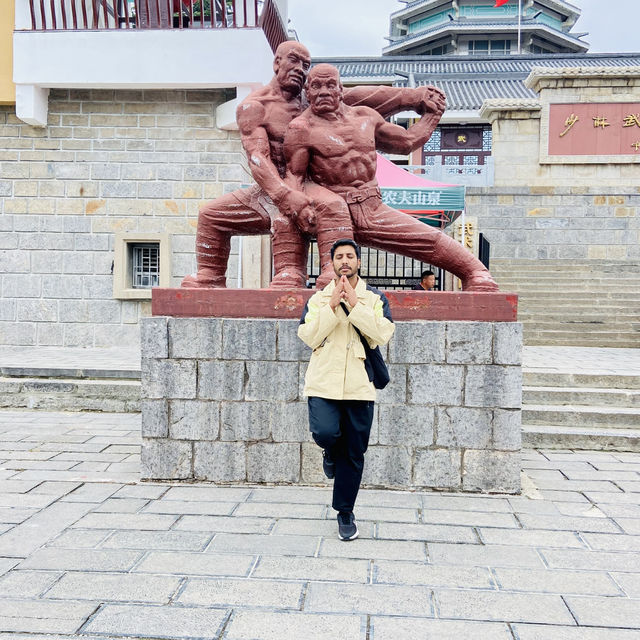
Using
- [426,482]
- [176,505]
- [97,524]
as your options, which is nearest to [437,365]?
[426,482]

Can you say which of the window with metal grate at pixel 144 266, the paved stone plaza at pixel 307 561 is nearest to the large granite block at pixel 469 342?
the paved stone plaza at pixel 307 561

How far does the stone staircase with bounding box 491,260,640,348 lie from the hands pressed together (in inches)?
306

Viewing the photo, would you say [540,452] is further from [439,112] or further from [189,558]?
[189,558]

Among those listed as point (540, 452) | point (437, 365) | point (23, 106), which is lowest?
point (540, 452)

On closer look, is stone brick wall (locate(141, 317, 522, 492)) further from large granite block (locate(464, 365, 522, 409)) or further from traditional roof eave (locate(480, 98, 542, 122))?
traditional roof eave (locate(480, 98, 542, 122))

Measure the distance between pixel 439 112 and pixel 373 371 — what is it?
2.49 metres

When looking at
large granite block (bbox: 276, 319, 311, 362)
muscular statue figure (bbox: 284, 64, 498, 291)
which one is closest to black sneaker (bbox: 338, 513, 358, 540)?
large granite block (bbox: 276, 319, 311, 362)

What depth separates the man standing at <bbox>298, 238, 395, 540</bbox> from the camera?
3043mm

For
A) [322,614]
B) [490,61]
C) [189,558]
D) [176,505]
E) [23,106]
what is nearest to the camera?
[322,614]

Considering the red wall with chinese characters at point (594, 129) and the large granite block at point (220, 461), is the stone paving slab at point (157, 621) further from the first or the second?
the red wall with chinese characters at point (594, 129)

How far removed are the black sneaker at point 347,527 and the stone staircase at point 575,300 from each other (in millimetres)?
7573

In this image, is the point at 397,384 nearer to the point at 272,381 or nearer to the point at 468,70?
the point at 272,381

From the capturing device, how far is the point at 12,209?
9672 mm

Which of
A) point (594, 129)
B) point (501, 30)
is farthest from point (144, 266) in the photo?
point (501, 30)
